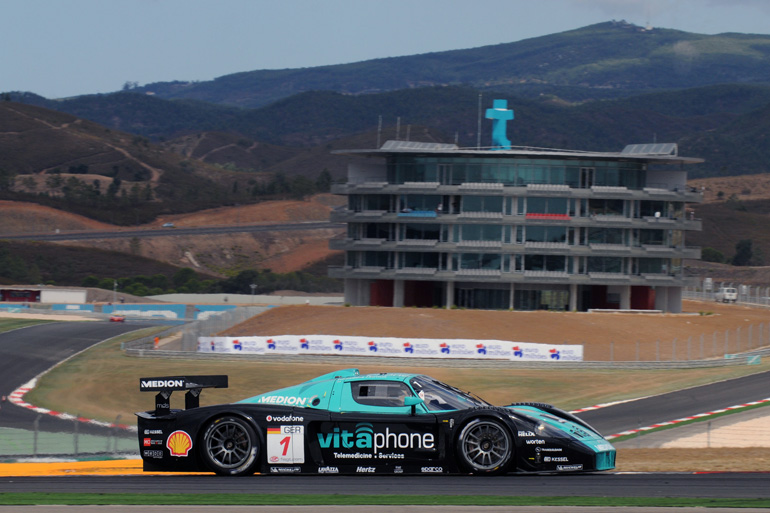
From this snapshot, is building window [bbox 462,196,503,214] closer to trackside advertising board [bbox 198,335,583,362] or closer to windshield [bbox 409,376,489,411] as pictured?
trackside advertising board [bbox 198,335,583,362]

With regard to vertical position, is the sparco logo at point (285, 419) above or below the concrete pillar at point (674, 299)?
above

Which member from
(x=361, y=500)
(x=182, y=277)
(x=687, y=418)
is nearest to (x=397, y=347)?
(x=687, y=418)

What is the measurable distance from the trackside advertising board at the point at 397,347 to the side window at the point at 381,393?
38.4 meters

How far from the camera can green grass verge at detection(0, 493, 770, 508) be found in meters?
14.1

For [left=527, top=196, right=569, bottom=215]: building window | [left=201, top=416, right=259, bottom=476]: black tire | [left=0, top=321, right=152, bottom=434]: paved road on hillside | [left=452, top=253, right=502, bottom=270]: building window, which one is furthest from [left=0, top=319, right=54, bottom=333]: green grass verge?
[left=201, top=416, right=259, bottom=476]: black tire

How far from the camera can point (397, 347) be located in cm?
5591

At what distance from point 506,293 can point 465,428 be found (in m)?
69.0

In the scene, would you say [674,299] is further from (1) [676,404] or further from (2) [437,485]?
(2) [437,485]

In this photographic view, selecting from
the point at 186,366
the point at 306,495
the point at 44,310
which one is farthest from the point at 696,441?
the point at 44,310

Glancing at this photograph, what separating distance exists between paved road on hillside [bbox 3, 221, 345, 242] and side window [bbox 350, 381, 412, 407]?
477 feet

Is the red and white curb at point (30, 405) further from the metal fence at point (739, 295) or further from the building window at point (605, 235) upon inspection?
the metal fence at point (739, 295)

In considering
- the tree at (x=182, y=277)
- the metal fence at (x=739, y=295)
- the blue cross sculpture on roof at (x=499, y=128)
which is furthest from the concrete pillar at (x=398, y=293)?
the tree at (x=182, y=277)

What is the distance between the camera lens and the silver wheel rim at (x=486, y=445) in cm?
1622

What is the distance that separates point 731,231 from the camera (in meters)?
182
